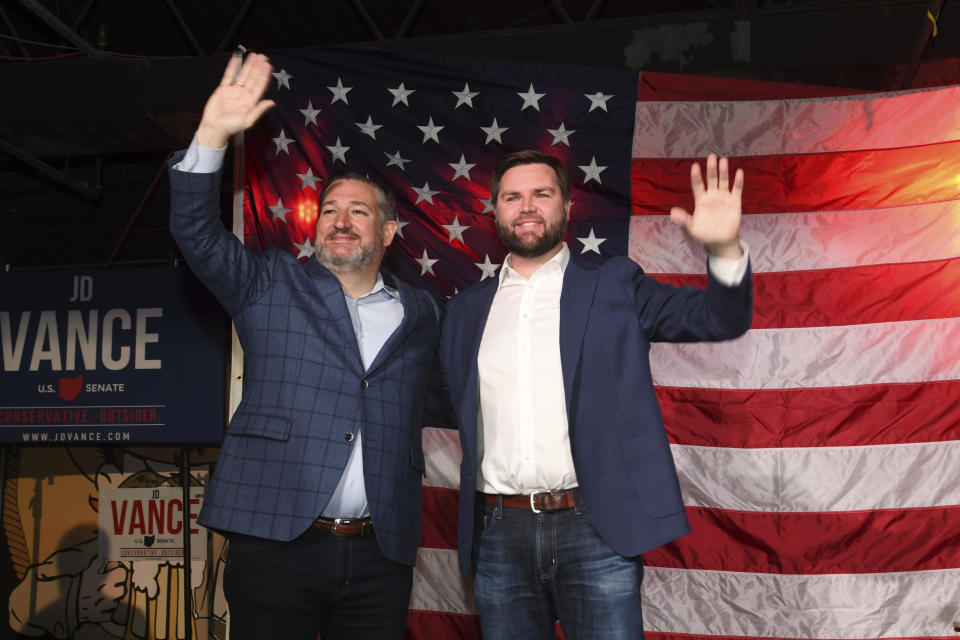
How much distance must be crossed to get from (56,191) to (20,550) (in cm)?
318

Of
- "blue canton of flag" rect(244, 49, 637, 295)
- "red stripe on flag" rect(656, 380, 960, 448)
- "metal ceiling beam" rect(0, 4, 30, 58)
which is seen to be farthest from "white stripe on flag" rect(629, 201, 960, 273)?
"metal ceiling beam" rect(0, 4, 30, 58)

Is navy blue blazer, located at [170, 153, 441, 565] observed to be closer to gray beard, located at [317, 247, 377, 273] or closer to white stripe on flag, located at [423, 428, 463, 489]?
Result: gray beard, located at [317, 247, 377, 273]

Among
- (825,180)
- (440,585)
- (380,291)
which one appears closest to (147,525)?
(440,585)

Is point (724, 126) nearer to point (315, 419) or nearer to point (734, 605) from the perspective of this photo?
point (734, 605)

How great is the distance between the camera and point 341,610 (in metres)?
1.88

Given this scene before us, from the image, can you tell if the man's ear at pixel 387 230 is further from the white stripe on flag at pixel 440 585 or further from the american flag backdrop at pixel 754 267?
the white stripe on flag at pixel 440 585

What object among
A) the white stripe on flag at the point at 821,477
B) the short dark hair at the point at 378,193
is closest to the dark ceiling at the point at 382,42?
the white stripe on flag at the point at 821,477

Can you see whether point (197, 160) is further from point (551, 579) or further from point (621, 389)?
point (551, 579)

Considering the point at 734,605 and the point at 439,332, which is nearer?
the point at 439,332

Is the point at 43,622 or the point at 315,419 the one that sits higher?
the point at 315,419

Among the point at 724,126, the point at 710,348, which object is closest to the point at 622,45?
the point at 724,126

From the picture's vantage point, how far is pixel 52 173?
503 centimetres

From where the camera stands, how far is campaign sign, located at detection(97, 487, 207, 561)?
418 cm

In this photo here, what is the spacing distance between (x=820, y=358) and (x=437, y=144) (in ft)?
5.62
